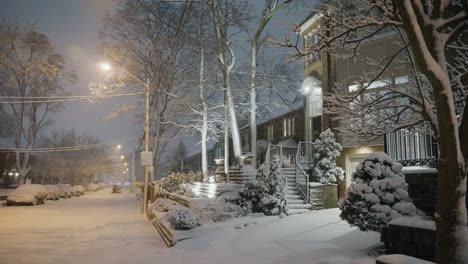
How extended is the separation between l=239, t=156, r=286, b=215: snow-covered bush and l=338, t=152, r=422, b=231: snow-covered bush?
5923 mm

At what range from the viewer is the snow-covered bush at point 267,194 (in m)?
15.3

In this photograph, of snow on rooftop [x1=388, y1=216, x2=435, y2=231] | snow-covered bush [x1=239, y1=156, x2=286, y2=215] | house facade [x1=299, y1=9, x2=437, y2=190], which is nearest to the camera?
snow on rooftop [x1=388, y1=216, x2=435, y2=231]

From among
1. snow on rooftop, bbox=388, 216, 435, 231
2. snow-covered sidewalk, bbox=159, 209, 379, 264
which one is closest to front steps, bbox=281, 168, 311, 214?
snow-covered sidewalk, bbox=159, 209, 379, 264

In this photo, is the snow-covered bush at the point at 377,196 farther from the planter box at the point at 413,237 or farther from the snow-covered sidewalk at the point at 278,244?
the snow-covered sidewalk at the point at 278,244

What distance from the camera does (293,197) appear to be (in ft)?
56.0

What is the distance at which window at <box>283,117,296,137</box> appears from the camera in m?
29.7

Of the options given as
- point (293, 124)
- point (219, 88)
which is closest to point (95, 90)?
point (219, 88)

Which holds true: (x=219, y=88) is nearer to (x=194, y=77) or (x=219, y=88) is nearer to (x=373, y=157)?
(x=194, y=77)

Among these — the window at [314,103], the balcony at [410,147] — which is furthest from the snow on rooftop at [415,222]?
the window at [314,103]

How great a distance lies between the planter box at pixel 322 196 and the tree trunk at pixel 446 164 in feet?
39.9

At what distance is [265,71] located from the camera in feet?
80.8

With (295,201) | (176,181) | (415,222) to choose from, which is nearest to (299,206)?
(295,201)

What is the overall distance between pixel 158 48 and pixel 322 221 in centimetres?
1762

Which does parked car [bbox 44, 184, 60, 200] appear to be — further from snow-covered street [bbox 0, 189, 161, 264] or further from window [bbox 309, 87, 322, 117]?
window [bbox 309, 87, 322, 117]
